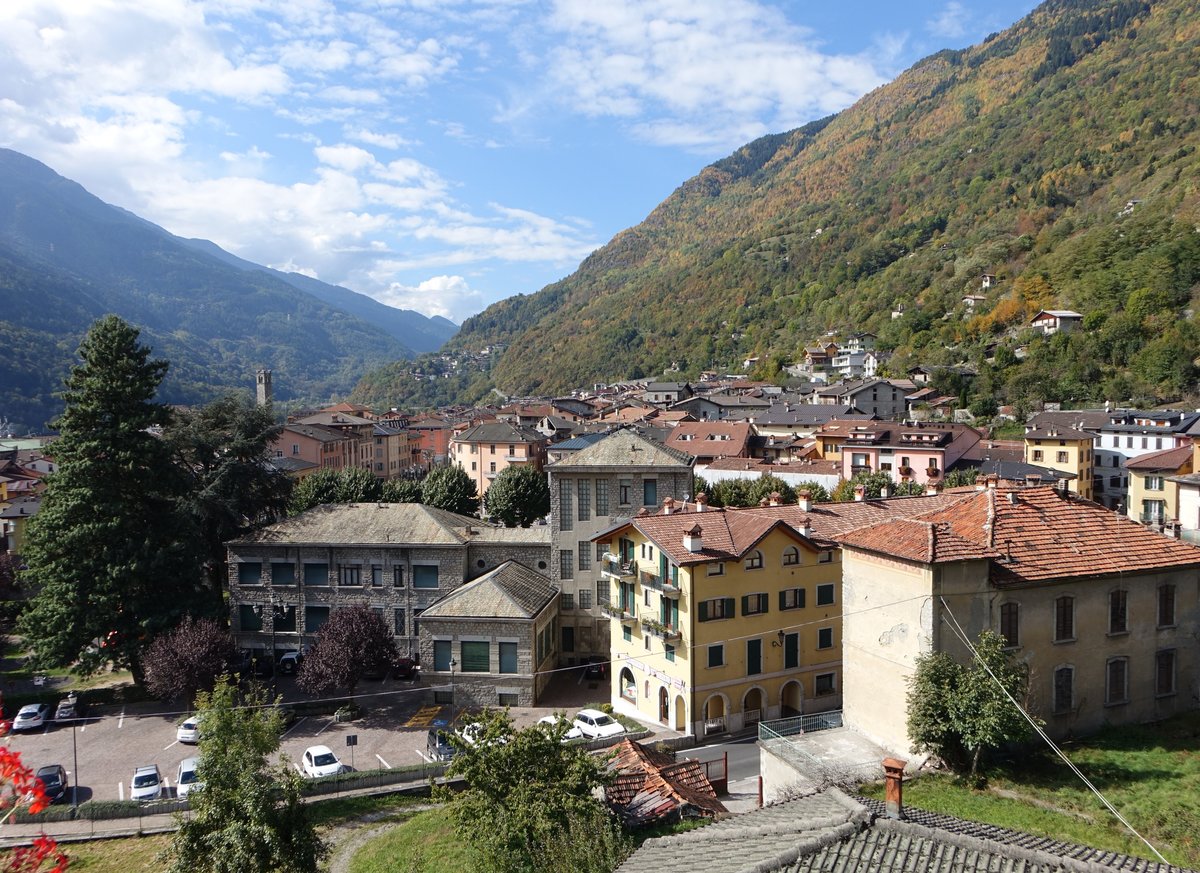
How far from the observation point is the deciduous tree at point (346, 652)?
3506 centimetres

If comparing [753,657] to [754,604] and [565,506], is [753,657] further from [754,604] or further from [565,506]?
[565,506]

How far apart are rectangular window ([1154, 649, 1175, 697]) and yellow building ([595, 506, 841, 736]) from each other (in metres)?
12.5

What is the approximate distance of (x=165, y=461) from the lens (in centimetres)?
4225

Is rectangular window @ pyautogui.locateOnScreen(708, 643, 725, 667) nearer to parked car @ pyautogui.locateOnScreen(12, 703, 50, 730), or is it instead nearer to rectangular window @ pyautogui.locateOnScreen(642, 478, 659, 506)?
rectangular window @ pyautogui.locateOnScreen(642, 478, 659, 506)

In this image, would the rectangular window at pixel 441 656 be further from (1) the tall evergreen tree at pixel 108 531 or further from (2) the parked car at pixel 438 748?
(1) the tall evergreen tree at pixel 108 531

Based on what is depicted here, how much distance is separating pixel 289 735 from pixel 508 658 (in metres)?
9.69

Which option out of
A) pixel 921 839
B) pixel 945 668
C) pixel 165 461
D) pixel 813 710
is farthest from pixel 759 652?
pixel 165 461

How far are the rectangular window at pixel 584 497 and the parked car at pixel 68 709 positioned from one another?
2564 centimetres

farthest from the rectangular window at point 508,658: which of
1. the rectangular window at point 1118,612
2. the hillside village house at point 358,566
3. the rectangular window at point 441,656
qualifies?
the rectangular window at point 1118,612

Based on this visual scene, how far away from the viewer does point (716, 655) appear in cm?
3216

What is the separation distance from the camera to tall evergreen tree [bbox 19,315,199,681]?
38688mm

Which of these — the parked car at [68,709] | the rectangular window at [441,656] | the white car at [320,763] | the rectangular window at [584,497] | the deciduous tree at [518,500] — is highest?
the rectangular window at [584,497]

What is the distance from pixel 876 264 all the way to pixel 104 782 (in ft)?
596

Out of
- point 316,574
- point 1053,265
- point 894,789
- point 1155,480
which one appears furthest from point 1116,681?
point 1053,265
